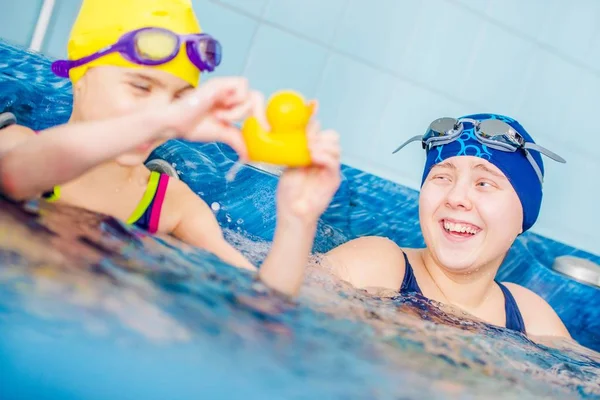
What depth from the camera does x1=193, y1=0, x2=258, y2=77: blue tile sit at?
3.83 meters

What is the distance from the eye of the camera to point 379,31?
4.24m

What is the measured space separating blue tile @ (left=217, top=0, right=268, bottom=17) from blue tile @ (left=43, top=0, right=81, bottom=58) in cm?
90

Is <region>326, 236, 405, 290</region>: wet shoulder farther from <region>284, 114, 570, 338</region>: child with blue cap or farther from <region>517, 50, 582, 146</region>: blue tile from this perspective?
<region>517, 50, 582, 146</region>: blue tile

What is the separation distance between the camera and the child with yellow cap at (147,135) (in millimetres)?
1262

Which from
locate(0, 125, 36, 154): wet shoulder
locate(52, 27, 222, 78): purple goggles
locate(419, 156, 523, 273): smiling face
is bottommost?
locate(0, 125, 36, 154): wet shoulder

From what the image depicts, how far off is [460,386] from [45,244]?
0.77 m

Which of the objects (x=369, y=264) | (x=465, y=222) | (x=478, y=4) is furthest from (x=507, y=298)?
(x=478, y=4)

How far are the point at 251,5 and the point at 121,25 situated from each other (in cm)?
237

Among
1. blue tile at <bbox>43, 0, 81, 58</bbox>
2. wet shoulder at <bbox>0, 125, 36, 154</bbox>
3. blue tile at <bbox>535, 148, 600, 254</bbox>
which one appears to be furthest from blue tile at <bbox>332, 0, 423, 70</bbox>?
wet shoulder at <bbox>0, 125, 36, 154</bbox>

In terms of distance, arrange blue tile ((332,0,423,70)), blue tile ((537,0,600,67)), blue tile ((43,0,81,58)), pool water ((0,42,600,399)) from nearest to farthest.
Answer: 1. pool water ((0,42,600,399))
2. blue tile ((43,0,81,58))
3. blue tile ((332,0,423,70))
4. blue tile ((537,0,600,67))

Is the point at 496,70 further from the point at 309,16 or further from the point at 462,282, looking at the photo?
the point at 462,282

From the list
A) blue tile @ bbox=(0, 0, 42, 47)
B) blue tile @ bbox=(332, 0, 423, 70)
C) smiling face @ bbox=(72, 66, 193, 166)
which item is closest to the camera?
smiling face @ bbox=(72, 66, 193, 166)

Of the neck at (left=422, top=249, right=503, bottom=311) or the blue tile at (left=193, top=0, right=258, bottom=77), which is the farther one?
the blue tile at (left=193, top=0, right=258, bottom=77)

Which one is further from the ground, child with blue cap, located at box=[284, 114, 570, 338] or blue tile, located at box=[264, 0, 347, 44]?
blue tile, located at box=[264, 0, 347, 44]
